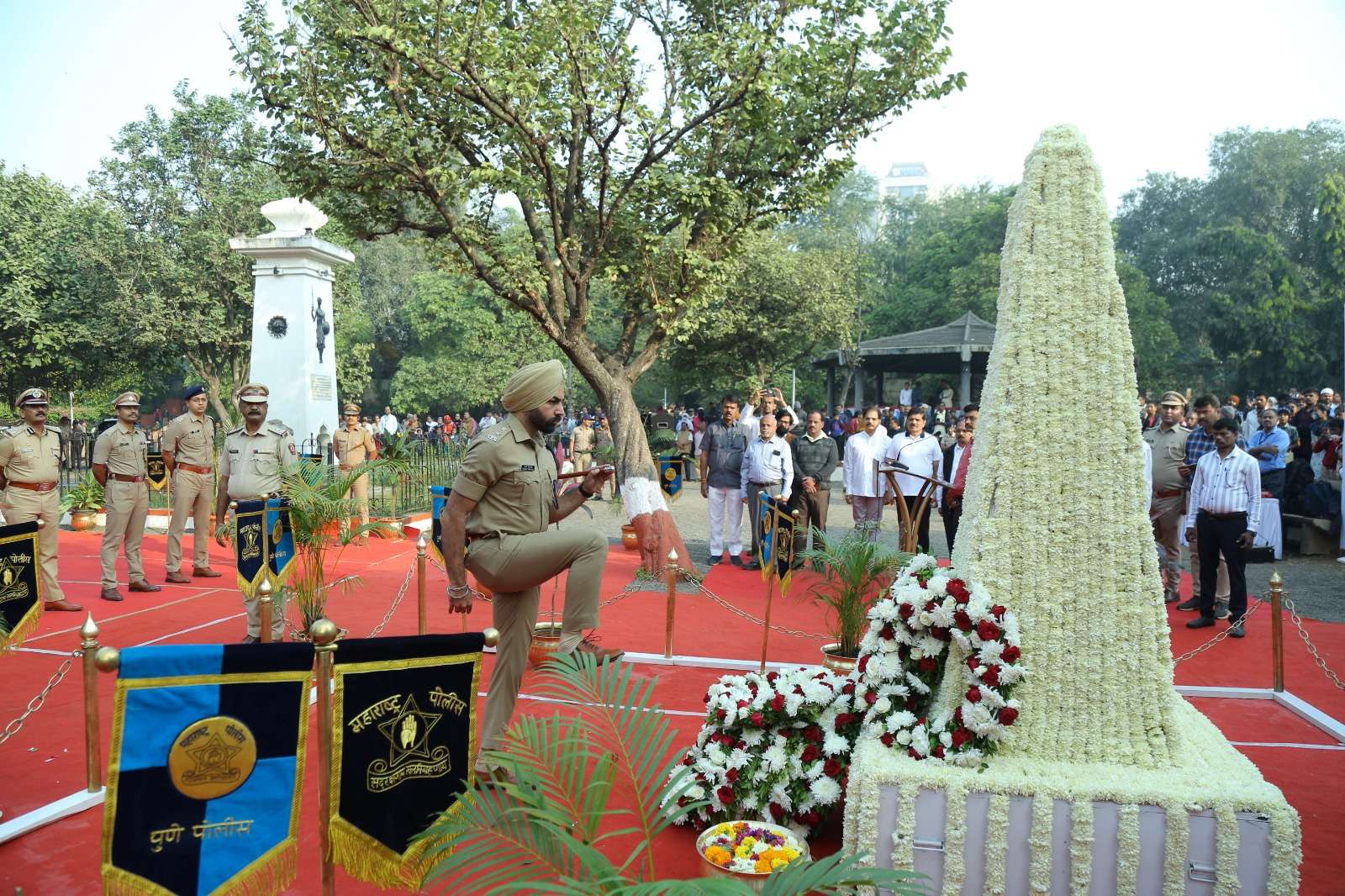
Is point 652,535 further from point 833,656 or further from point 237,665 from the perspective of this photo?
point 237,665

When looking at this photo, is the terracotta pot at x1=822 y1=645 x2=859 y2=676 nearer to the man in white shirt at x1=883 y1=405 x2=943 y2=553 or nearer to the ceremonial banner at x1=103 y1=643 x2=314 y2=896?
the man in white shirt at x1=883 y1=405 x2=943 y2=553

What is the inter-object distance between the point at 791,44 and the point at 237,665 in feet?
27.6

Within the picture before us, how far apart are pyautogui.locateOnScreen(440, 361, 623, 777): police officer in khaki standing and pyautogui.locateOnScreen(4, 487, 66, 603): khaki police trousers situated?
18.3 feet

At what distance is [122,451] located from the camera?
8.78 metres

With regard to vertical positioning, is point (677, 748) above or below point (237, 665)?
below

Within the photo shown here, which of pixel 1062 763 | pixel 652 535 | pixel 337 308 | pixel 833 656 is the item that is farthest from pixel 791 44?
pixel 337 308

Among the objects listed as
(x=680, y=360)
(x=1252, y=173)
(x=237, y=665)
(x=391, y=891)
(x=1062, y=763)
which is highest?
(x=1252, y=173)

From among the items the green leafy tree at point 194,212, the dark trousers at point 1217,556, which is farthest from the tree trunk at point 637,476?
the green leafy tree at point 194,212

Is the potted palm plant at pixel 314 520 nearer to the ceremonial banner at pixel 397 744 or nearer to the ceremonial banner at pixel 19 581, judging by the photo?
the ceremonial banner at pixel 19 581

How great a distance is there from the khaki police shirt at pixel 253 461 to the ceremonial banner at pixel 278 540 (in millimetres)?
566

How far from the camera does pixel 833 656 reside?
21.2ft

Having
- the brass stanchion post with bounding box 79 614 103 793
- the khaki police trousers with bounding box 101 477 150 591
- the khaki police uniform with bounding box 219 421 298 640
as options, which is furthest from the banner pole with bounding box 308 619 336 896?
the khaki police trousers with bounding box 101 477 150 591

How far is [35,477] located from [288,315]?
5918mm

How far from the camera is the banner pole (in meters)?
2.86
